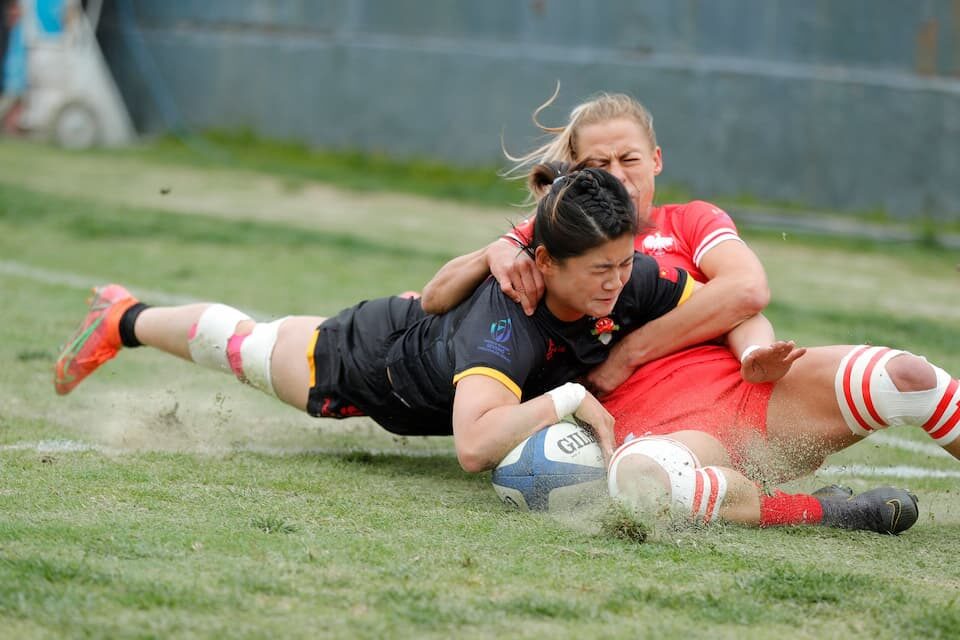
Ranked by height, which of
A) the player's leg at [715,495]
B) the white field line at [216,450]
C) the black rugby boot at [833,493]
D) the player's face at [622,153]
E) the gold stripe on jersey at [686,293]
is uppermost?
the player's face at [622,153]

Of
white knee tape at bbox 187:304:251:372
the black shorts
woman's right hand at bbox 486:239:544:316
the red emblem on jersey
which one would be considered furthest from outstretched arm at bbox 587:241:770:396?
white knee tape at bbox 187:304:251:372

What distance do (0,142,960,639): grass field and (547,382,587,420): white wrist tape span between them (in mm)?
311

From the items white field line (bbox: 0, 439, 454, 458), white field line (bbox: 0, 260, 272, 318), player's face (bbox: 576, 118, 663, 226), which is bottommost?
white field line (bbox: 0, 260, 272, 318)

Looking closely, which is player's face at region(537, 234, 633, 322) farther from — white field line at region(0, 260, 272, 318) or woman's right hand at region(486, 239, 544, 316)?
white field line at region(0, 260, 272, 318)

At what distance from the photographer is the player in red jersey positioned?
139 inches

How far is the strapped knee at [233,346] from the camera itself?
4480mm

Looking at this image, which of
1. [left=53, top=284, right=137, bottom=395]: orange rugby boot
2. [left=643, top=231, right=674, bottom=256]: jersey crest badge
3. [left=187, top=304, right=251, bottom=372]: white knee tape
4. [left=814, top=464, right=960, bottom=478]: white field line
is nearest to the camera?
[left=643, top=231, right=674, bottom=256]: jersey crest badge

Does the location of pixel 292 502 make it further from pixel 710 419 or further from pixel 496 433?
pixel 710 419

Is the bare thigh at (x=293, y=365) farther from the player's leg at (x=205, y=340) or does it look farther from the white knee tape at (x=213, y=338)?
the white knee tape at (x=213, y=338)

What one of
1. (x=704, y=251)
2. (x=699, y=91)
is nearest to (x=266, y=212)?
(x=699, y=91)

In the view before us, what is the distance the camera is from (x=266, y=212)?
34.8 ft

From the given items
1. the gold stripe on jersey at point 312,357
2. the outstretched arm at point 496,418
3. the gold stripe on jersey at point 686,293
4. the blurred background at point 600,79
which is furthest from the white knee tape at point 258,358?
the blurred background at point 600,79

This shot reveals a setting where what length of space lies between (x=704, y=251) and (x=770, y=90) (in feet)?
24.6

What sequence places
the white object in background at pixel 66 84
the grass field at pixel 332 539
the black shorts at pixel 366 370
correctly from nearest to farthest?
the grass field at pixel 332 539 < the black shorts at pixel 366 370 < the white object in background at pixel 66 84
